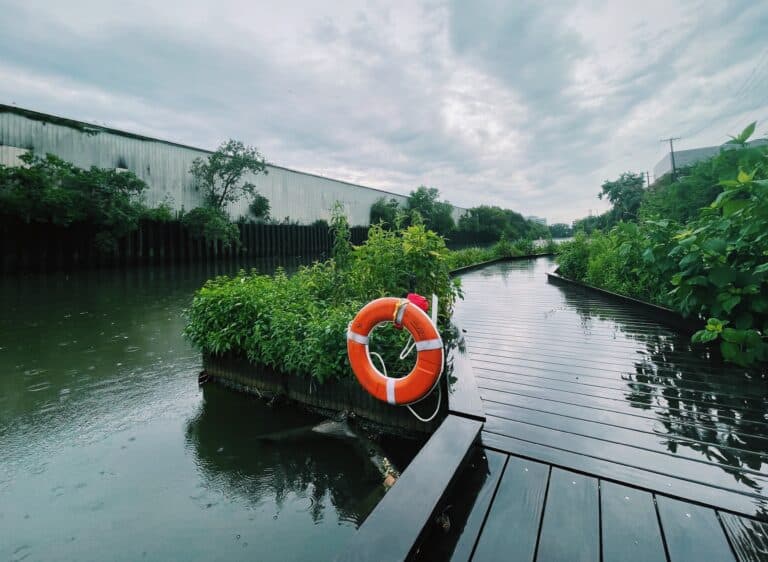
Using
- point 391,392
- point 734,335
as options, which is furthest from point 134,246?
point 734,335

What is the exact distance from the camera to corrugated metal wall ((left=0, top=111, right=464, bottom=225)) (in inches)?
559

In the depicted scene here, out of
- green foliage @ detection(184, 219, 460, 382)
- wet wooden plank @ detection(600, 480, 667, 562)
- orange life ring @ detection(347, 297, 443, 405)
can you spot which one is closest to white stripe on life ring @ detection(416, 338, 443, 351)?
orange life ring @ detection(347, 297, 443, 405)

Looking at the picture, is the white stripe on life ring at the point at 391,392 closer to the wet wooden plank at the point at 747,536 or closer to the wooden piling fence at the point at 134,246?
the wet wooden plank at the point at 747,536

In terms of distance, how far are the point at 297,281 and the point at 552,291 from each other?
554 centimetres

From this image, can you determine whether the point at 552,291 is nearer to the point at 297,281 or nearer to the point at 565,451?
the point at 297,281

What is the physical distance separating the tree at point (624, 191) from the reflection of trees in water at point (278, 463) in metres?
49.0

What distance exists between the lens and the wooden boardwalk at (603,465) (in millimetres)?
1276

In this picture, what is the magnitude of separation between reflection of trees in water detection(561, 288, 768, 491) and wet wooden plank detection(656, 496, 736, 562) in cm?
38

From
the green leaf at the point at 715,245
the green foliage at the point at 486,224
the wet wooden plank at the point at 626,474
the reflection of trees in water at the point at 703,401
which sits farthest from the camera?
the green foliage at the point at 486,224

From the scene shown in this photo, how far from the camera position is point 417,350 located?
2.21 meters

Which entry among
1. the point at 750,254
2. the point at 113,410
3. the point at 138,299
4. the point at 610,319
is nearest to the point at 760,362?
the point at 750,254

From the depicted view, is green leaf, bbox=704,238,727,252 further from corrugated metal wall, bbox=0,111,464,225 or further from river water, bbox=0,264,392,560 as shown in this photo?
corrugated metal wall, bbox=0,111,464,225

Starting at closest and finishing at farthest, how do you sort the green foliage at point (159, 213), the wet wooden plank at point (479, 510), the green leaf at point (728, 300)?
the wet wooden plank at point (479, 510) < the green leaf at point (728, 300) < the green foliage at point (159, 213)

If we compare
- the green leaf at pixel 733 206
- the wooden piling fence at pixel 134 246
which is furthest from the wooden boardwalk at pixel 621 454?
the wooden piling fence at pixel 134 246
